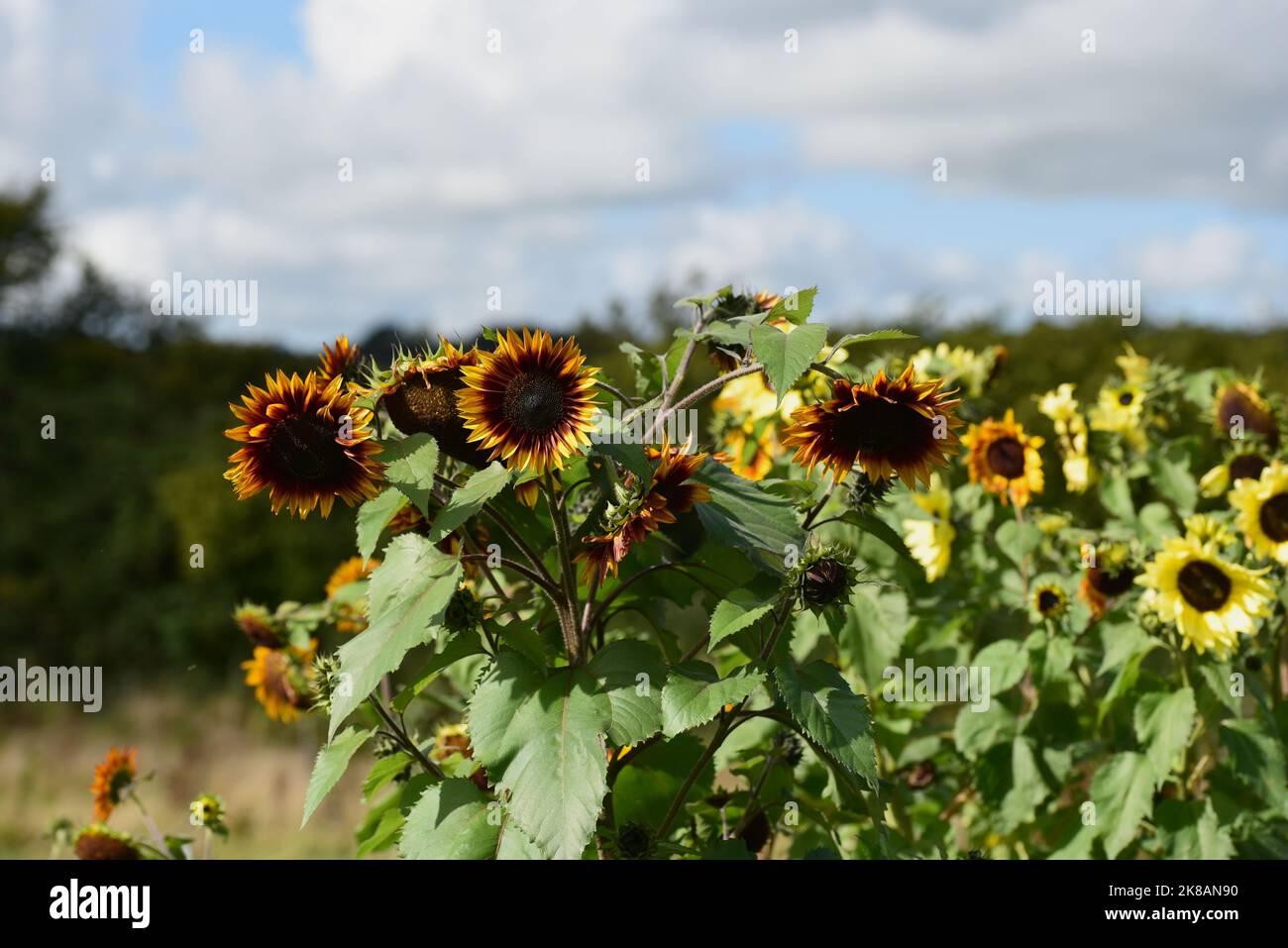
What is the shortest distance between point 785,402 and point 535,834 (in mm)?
1643

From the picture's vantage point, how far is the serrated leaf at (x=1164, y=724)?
3029 millimetres

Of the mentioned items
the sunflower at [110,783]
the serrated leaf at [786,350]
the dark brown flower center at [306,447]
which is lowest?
the sunflower at [110,783]

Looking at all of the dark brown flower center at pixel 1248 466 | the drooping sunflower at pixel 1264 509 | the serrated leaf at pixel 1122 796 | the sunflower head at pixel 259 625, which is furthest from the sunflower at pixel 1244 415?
the sunflower head at pixel 259 625

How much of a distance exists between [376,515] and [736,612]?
0.59m

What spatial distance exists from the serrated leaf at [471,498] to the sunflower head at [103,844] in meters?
1.52

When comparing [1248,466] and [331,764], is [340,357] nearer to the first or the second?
[331,764]

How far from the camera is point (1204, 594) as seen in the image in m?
3.03

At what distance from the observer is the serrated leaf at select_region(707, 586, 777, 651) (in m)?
1.89

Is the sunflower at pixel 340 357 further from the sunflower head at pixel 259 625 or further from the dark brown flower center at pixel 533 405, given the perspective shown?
the sunflower head at pixel 259 625

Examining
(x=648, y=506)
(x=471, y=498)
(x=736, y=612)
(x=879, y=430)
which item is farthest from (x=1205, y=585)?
(x=471, y=498)

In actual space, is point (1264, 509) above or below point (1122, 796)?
above

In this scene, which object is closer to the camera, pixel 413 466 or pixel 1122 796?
pixel 413 466

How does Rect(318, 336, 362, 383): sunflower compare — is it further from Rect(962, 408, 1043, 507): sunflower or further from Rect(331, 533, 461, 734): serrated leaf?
Rect(962, 408, 1043, 507): sunflower

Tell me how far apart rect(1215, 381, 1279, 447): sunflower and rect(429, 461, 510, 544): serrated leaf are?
2.51 metres
